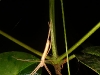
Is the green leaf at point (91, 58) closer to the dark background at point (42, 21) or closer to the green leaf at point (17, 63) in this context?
the green leaf at point (17, 63)

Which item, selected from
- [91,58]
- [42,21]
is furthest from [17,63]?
[42,21]

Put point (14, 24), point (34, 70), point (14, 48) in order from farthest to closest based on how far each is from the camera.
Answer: point (14, 24) → point (14, 48) → point (34, 70)

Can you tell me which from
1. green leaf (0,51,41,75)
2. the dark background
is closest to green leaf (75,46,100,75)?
green leaf (0,51,41,75)

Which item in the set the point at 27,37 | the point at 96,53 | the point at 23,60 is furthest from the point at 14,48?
the point at 96,53

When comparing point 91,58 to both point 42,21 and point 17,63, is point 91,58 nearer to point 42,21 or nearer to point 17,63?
point 17,63

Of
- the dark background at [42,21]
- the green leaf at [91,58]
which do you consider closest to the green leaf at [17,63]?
the green leaf at [91,58]

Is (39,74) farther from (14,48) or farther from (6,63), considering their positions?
(14,48)

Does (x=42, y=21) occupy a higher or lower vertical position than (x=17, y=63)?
higher
